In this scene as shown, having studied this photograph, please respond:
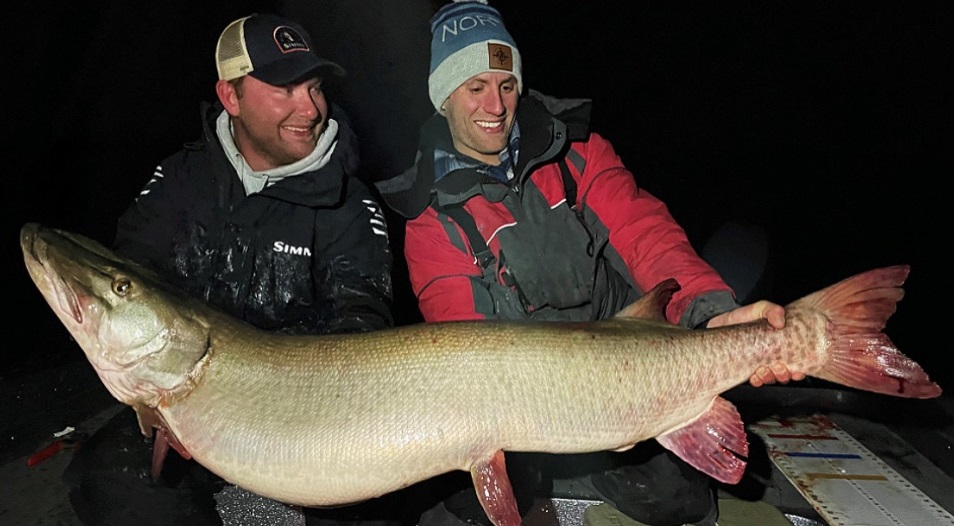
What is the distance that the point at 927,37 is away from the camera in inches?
562

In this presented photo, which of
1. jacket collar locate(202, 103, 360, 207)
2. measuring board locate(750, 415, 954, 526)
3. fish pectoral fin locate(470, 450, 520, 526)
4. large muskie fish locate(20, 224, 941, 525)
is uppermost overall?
jacket collar locate(202, 103, 360, 207)

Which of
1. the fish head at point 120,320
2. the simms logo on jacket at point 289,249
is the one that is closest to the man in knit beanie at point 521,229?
the simms logo on jacket at point 289,249

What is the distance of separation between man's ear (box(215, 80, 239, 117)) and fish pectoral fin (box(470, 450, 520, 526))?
6.39 feet

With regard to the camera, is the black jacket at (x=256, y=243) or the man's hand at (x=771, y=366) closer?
the man's hand at (x=771, y=366)

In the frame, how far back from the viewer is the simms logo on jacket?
9.29 ft

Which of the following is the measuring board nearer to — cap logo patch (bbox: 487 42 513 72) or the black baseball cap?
cap logo patch (bbox: 487 42 513 72)

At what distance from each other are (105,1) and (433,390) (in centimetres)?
984

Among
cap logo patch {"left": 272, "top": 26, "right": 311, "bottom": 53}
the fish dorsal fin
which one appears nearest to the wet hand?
the fish dorsal fin

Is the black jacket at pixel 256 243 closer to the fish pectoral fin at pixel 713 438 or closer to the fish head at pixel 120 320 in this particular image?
the fish head at pixel 120 320

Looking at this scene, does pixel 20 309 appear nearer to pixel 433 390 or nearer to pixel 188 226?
pixel 188 226

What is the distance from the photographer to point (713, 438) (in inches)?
81.0

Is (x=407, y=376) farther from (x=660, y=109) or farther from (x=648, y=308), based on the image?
(x=660, y=109)

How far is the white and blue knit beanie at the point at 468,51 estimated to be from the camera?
282cm

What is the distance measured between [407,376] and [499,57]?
1583 millimetres
